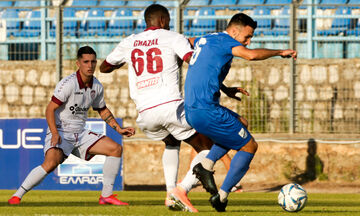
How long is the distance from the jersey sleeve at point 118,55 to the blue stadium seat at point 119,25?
517 cm

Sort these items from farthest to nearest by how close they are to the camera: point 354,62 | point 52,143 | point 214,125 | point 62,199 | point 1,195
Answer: point 354,62 → point 1,195 → point 62,199 → point 52,143 → point 214,125

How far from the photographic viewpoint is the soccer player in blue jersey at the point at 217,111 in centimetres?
704

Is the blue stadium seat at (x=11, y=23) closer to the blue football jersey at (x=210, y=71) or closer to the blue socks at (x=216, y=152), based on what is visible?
the blue football jersey at (x=210, y=71)

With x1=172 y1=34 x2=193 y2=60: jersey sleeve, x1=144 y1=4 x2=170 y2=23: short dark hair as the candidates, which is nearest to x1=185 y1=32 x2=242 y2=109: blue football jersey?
x1=172 y1=34 x2=193 y2=60: jersey sleeve

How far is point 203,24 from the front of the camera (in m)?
13.0

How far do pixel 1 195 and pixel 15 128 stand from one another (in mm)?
1394

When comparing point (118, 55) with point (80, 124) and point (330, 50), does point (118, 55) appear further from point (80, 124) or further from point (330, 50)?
point (330, 50)

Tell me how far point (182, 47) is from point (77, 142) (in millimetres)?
1956

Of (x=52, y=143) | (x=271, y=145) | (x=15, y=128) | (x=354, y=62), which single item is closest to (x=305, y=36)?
(x=354, y=62)

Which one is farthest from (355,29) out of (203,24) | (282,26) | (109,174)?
(109,174)

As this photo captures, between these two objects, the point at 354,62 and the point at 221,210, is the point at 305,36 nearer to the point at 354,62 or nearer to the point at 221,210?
the point at 354,62

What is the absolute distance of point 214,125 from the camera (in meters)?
7.02

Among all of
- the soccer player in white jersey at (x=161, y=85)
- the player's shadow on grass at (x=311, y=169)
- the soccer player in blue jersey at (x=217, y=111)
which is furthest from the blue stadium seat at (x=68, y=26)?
the soccer player in blue jersey at (x=217, y=111)

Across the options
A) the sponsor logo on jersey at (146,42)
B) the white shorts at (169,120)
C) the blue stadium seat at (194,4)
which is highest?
the blue stadium seat at (194,4)
